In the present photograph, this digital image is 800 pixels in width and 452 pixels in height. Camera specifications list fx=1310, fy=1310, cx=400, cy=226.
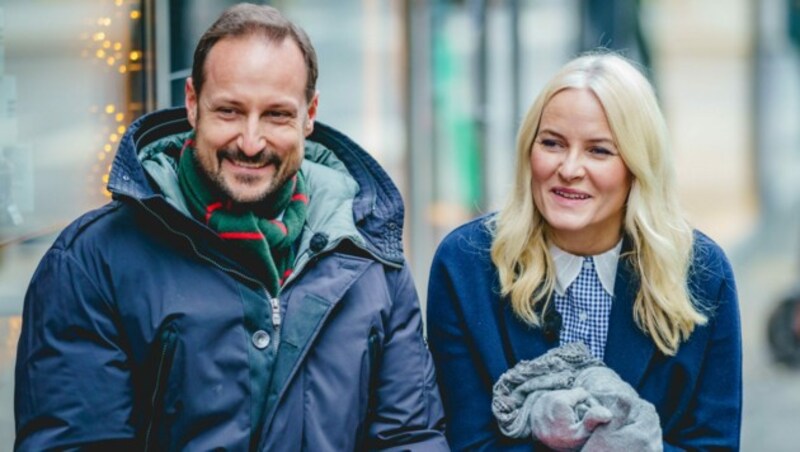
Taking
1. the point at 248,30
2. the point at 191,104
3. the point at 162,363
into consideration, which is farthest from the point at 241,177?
the point at 162,363

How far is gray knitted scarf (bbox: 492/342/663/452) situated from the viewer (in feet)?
9.62

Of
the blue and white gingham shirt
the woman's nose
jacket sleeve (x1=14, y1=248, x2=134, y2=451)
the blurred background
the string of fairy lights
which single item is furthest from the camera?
the string of fairy lights

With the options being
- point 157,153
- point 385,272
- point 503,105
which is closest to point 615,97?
point 385,272

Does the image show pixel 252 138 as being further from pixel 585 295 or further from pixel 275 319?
pixel 585 295

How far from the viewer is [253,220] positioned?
2.78m

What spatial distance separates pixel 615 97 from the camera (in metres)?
3.11

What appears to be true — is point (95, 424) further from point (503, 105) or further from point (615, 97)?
point (503, 105)

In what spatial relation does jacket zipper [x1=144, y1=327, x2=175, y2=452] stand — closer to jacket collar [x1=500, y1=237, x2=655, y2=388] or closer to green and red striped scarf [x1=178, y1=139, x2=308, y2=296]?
green and red striped scarf [x1=178, y1=139, x2=308, y2=296]

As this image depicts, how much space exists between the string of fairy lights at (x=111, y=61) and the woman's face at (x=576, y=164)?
56.8 inches

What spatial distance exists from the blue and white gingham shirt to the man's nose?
90 centimetres

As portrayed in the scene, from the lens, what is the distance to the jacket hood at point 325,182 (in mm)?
2725

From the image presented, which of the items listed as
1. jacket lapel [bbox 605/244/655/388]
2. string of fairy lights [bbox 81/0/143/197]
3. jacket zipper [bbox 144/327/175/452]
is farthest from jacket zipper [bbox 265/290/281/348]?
string of fairy lights [bbox 81/0/143/197]

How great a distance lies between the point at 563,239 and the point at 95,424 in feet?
4.20

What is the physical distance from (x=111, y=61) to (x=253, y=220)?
1.51 m
